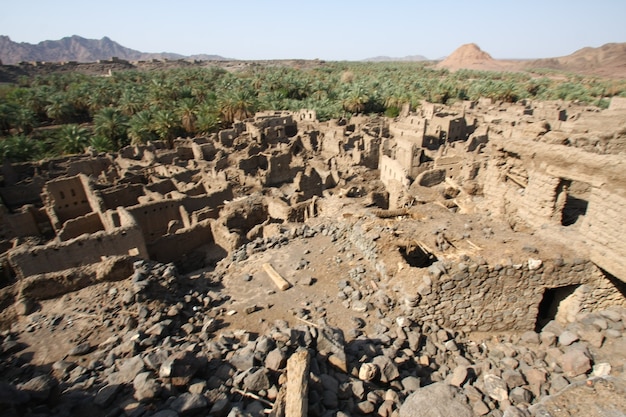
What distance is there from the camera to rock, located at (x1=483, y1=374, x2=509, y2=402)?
17.8 feet

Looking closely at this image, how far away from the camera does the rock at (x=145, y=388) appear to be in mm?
4045

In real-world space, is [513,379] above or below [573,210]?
below

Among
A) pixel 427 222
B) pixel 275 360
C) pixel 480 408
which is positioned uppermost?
pixel 275 360

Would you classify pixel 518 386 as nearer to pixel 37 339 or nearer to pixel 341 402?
pixel 341 402

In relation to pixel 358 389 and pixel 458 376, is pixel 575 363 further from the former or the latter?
pixel 358 389

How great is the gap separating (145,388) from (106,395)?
51cm

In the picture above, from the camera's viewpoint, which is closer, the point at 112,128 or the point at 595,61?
the point at 112,128

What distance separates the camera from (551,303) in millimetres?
8117

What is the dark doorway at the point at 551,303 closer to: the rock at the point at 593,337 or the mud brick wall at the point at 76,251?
the rock at the point at 593,337

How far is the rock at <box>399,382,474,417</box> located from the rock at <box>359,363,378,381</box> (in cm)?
59

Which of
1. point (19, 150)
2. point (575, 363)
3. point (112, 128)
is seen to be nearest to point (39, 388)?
point (575, 363)

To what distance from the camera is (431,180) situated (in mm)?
17719

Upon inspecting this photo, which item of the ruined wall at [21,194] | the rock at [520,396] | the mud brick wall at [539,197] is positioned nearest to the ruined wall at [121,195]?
the ruined wall at [21,194]

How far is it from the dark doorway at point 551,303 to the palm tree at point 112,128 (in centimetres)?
3716
